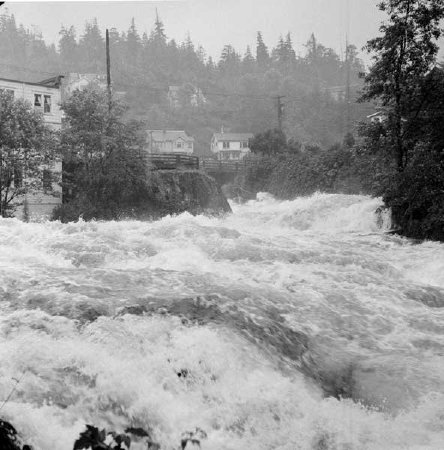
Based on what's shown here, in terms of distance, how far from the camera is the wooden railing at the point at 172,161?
2948 cm

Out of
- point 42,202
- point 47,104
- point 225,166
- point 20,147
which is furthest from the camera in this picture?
point 225,166

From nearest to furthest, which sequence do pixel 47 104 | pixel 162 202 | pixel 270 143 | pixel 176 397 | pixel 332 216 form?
pixel 176 397
pixel 332 216
pixel 162 202
pixel 47 104
pixel 270 143

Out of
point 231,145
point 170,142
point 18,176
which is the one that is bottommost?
point 18,176

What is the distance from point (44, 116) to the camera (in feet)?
95.4

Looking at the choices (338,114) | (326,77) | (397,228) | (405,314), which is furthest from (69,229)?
(326,77)

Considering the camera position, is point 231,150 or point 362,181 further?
point 231,150

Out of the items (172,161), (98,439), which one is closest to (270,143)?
(172,161)

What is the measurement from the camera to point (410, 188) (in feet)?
55.6

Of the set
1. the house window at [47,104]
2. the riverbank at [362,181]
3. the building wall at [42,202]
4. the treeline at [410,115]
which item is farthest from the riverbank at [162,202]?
the treeline at [410,115]

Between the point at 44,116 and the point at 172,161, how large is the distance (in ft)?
26.3

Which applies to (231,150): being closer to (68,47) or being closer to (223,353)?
(68,47)

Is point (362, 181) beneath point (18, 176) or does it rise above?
beneath

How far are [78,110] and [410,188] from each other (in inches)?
659

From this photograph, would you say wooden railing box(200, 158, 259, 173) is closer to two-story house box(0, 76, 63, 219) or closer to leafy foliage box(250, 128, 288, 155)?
leafy foliage box(250, 128, 288, 155)
